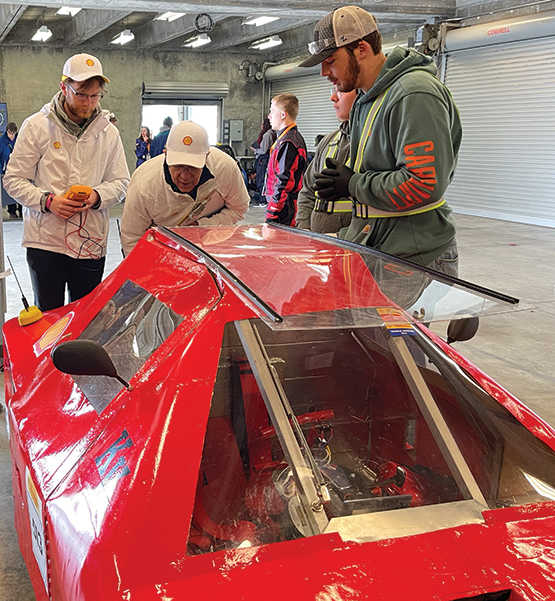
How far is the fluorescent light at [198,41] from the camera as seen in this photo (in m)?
15.3

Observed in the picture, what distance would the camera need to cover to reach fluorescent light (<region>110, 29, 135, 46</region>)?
14.8 m

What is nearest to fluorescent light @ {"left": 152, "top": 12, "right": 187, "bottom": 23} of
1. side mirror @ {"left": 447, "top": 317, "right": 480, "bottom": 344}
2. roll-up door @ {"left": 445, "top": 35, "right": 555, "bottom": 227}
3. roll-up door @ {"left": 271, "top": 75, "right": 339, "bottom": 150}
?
roll-up door @ {"left": 271, "top": 75, "right": 339, "bottom": 150}

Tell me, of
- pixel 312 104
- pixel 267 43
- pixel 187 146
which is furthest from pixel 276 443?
pixel 312 104

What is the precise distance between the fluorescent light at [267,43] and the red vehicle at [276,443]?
1562cm

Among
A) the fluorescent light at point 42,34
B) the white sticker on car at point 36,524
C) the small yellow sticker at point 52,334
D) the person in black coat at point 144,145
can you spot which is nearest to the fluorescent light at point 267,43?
the person in black coat at point 144,145

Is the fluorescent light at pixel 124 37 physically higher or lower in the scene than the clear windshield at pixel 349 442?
higher

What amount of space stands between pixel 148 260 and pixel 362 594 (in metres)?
1.52

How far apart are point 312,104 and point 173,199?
1545 centimetres

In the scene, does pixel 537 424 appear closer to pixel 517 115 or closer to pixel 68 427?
pixel 68 427

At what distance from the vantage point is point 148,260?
8.02ft

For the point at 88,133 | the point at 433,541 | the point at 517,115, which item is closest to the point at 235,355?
the point at 433,541

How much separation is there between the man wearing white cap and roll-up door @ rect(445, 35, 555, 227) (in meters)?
9.73

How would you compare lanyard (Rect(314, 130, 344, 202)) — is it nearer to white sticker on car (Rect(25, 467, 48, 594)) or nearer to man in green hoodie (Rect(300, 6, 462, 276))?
man in green hoodie (Rect(300, 6, 462, 276))

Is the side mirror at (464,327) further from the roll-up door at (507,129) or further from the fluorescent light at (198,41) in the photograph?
the fluorescent light at (198,41)
